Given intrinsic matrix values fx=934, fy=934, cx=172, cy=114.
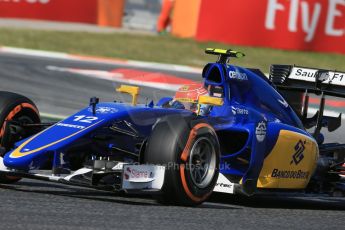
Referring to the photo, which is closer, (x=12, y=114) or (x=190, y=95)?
→ (x=12, y=114)

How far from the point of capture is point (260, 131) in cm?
714

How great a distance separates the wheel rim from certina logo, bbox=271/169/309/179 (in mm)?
761

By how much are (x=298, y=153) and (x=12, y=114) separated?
2294 millimetres

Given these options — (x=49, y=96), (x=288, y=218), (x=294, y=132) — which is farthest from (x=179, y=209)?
(x=49, y=96)

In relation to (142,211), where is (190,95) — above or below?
above

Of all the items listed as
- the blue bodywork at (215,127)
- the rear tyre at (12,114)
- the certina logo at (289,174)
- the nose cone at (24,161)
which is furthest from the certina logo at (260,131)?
the rear tyre at (12,114)

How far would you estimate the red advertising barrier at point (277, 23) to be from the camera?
65.9 feet

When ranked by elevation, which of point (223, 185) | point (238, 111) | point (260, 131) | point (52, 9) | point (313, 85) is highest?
point (52, 9)

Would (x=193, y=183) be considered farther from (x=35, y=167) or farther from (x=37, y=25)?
(x=37, y=25)

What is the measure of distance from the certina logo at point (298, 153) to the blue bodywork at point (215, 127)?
0.13 m

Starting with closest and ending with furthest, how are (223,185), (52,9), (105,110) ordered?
A: (105,110), (223,185), (52,9)

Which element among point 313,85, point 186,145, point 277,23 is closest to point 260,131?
point 186,145

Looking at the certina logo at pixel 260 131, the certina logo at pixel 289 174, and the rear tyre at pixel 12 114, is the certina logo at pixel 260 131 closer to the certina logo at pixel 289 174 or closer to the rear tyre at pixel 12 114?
the certina logo at pixel 289 174

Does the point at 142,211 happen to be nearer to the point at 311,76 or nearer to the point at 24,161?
the point at 24,161
